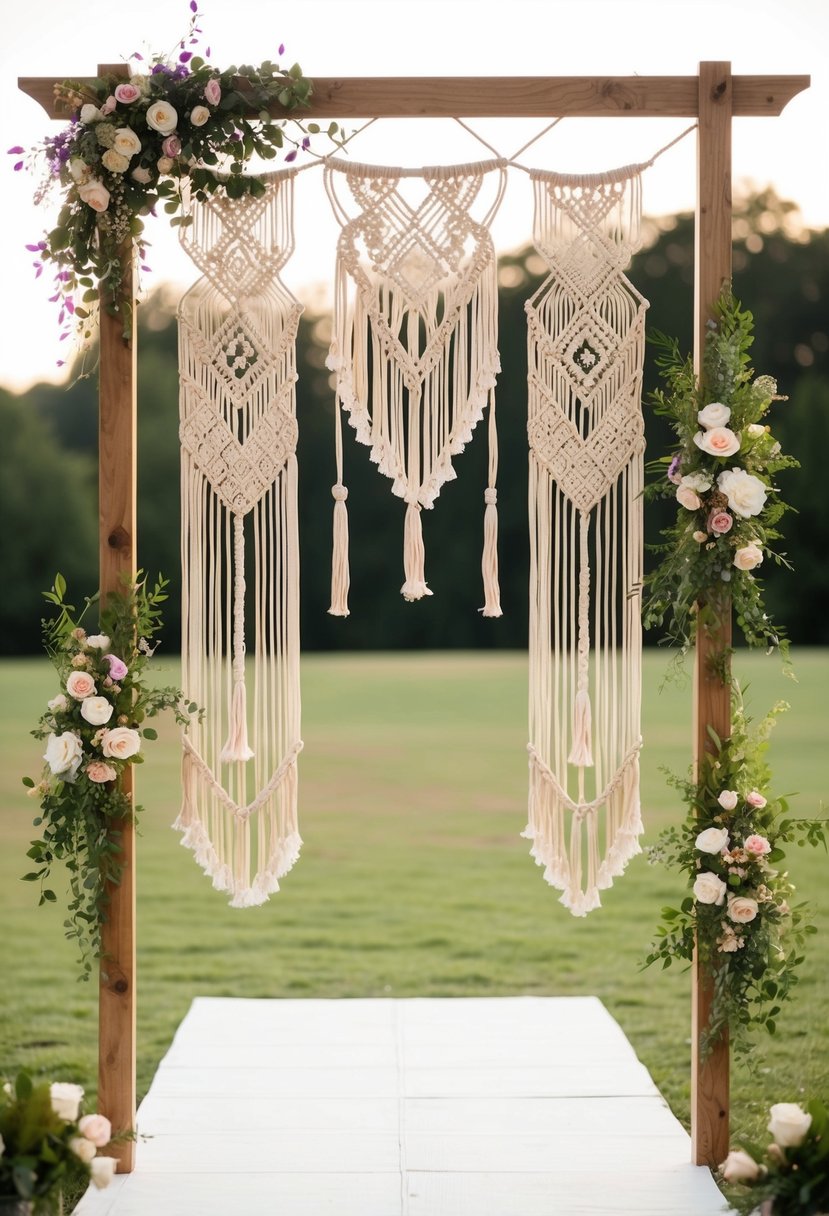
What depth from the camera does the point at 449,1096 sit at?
134 inches

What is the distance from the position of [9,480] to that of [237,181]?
473 inches

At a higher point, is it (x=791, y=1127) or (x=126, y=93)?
(x=126, y=93)

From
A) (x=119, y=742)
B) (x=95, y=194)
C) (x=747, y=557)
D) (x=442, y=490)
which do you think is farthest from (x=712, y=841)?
(x=442, y=490)

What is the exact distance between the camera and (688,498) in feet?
9.26

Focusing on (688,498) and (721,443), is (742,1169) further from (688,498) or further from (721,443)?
(721,443)

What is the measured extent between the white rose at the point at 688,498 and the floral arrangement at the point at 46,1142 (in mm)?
1683

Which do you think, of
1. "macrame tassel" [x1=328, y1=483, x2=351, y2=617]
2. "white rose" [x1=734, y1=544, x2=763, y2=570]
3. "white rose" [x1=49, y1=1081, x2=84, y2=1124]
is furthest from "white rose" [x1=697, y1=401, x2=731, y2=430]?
"white rose" [x1=49, y1=1081, x2=84, y2=1124]

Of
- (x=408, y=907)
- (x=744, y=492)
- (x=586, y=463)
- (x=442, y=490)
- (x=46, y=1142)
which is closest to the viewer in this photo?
(x=46, y=1142)

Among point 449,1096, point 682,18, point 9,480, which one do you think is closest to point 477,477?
point 9,480

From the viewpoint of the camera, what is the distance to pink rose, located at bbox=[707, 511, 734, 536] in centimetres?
281

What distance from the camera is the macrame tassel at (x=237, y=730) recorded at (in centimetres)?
302

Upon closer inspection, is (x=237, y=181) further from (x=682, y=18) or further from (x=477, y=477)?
(x=477, y=477)

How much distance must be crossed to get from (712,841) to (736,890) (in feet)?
0.41

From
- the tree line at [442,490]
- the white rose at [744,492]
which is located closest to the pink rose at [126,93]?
the white rose at [744,492]
